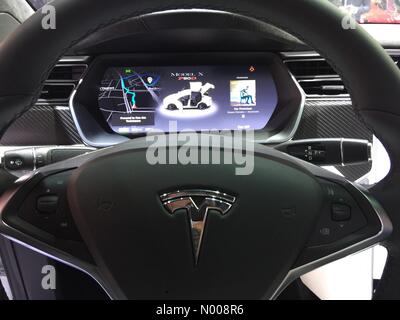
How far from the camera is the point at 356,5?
299 cm

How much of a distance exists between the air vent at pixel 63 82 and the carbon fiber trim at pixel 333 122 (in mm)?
1326

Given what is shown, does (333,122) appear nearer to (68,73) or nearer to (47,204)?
(68,73)

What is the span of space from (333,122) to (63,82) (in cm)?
158

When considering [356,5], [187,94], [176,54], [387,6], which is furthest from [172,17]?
[387,6]

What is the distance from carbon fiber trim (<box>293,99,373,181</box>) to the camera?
9.25ft

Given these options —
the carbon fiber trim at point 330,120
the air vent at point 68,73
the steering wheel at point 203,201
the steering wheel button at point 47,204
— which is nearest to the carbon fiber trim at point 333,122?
the carbon fiber trim at point 330,120

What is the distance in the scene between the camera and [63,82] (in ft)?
9.48

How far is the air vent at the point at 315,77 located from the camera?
2879mm

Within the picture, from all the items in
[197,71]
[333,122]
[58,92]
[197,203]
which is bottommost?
[333,122]

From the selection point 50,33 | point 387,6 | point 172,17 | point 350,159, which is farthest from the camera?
point 387,6

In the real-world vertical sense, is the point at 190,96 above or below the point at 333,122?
above

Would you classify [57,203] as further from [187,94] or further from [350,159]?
[187,94]

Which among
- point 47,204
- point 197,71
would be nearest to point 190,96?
point 197,71
